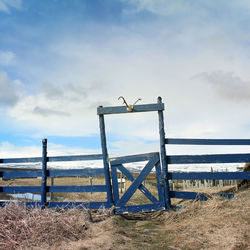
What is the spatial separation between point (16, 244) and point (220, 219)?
11.1 ft

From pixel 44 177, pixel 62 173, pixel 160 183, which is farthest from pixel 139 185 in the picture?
pixel 44 177

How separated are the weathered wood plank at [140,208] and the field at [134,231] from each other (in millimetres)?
664

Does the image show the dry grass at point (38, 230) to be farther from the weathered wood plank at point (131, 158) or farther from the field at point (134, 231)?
the weathered wood plank at point (131, 158)

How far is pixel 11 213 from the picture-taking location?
4410mm

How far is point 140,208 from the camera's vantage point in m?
5.88

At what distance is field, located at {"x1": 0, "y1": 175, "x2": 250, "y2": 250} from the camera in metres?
3.51

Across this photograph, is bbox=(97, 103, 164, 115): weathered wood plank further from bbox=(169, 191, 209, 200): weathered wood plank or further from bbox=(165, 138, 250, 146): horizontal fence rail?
bbox=(169, 191, 209, 200): weathered wood plank

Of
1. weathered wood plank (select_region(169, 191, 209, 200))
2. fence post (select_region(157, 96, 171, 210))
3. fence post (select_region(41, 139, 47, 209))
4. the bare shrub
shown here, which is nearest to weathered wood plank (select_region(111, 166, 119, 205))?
fence post (select_region(157, 96, 171, 210))

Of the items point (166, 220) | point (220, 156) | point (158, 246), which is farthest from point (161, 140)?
point (158, 246)

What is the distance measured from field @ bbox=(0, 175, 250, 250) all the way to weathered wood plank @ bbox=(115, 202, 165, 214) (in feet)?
2.18

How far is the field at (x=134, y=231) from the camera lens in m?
3.51

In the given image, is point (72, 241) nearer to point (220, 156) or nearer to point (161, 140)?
point (161, 140)

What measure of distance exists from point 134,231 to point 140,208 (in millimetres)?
1461

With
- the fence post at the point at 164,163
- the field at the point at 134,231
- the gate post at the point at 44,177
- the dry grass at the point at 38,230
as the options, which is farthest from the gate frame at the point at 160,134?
the dry grass at the point at 38,230
